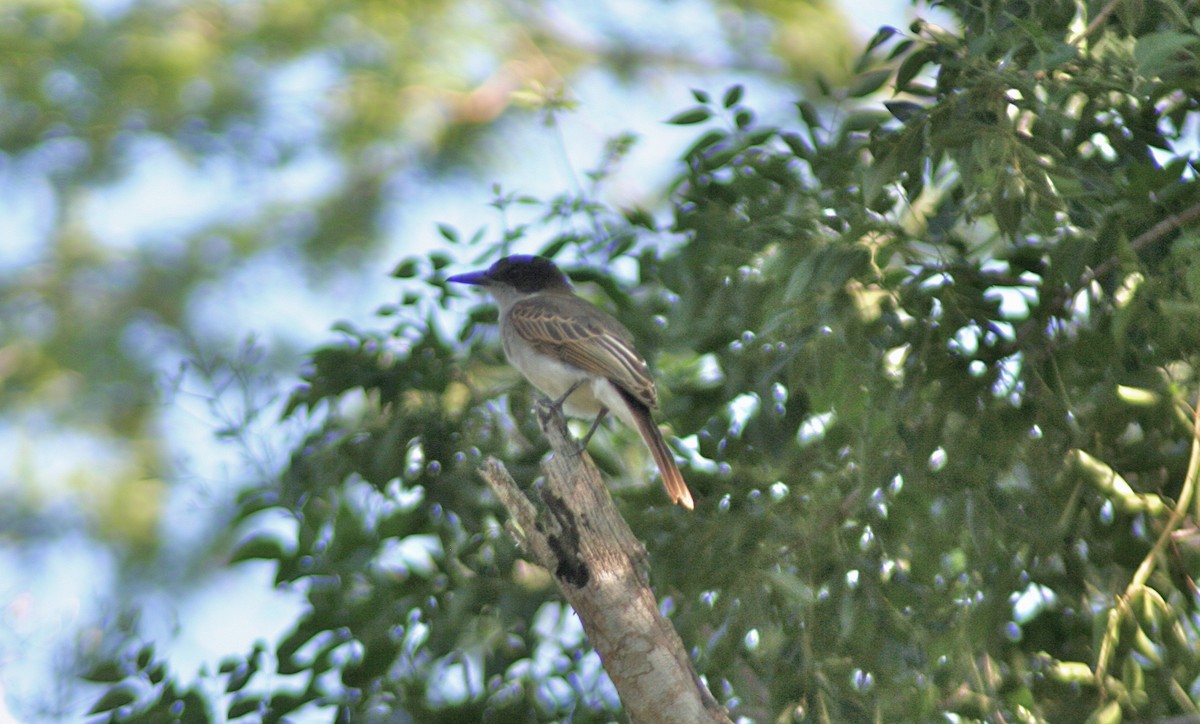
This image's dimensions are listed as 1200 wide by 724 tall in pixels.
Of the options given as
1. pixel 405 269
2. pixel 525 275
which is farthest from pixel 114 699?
pixel 525 275

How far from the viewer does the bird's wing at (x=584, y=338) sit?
15.3 feet

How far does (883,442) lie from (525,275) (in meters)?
3.15

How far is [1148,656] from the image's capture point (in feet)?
8.92

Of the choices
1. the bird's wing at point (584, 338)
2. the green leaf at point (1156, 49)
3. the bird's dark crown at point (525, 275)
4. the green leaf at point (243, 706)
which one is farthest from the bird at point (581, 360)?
the green leaf at point (1156, 49)

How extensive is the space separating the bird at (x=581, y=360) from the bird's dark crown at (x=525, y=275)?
214 millimetres

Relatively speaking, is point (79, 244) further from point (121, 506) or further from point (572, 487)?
point (572, 487)

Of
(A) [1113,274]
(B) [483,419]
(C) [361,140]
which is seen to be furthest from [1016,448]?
(C) [361,140]

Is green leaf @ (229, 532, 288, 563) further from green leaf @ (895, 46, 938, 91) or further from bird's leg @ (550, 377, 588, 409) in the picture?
A: green leaf @ (895, 46, 938, 91)

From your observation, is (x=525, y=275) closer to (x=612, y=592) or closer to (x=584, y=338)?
(x=584, y=338)

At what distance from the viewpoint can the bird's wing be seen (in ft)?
15.3

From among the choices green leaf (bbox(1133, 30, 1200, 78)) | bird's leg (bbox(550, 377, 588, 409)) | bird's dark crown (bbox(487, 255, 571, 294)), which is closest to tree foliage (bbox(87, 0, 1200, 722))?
green leaf (bbox(1133, 30, 1200, 78))

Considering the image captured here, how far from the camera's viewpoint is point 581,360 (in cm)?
514

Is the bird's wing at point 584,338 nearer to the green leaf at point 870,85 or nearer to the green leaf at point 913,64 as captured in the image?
the green leaf at point 870,85

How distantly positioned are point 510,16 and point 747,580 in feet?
16.0
